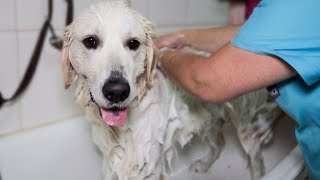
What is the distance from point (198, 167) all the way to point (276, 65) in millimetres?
890

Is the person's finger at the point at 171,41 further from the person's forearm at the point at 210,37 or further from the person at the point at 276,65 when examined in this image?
the person at the point at 276,65

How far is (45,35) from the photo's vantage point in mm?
1079

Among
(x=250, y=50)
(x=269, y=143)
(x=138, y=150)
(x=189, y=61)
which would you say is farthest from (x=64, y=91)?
(x=269, y=143)

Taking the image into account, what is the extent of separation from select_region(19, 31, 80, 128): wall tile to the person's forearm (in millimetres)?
393

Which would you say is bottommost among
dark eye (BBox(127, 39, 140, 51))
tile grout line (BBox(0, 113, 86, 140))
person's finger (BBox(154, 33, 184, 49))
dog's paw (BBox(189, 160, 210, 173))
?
dog's paw (BBox(189, 160, 210, 173))

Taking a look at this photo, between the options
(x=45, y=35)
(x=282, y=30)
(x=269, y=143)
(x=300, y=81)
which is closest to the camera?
(x=282, y=30)

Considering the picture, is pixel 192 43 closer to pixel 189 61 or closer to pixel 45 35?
pixel 189 61

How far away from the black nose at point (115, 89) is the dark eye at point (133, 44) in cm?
12

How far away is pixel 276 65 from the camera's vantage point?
699mm

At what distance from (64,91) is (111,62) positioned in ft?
1.40

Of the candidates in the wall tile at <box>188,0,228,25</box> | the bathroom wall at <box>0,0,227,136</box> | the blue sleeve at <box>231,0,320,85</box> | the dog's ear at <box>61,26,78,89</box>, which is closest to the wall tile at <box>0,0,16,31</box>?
the bathroom wall at <box>0,0,227,136</box>

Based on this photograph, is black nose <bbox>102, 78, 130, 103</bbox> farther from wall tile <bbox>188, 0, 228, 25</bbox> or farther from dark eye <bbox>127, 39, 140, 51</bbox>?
wall tile <bbox>188, 0, 228, 25</bbox>

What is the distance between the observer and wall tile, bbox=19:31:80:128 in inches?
41.3

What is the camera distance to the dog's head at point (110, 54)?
794 millimetres
